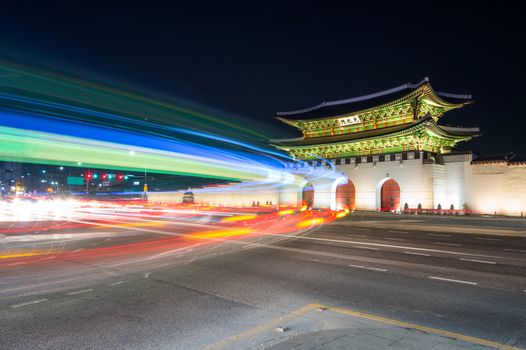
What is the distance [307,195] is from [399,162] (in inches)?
512

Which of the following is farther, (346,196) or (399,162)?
(346,196)

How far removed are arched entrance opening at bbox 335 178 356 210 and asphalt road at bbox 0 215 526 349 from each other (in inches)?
1032

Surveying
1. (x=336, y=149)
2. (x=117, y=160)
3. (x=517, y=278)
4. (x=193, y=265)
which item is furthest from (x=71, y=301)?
(x=336, y=149)

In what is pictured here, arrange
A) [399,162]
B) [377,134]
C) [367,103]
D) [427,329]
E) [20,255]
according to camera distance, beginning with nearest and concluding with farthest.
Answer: [427,329] → [20,255] → [399,162] → [377,134] → [367,103]

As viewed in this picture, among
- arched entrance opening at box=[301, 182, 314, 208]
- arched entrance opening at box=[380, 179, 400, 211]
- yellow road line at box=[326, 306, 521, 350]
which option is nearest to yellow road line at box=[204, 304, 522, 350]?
yellow road line at box=[326, 306, 521, 350]

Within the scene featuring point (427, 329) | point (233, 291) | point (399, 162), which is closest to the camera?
point (427, 329)

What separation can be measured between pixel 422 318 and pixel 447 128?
35.1m

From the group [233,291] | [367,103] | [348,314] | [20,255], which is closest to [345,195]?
[367,103]

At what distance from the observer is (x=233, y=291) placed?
25.6ft

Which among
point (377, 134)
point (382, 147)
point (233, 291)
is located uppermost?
point (377, 134)

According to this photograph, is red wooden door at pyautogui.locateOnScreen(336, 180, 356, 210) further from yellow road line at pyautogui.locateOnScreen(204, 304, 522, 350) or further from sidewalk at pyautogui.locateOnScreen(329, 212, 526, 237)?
yellow road line at pyautogui.locateOnScreen(204, 304, 522, 350)

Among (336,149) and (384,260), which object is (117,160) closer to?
(336,149)

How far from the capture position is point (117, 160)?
118ft

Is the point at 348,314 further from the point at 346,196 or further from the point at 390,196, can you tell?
the point at 346,196
